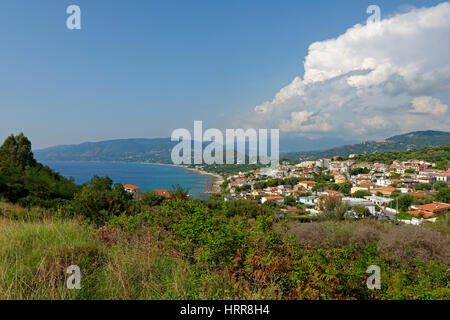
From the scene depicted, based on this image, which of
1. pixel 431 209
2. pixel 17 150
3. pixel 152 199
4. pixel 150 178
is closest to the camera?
pixel 152 199

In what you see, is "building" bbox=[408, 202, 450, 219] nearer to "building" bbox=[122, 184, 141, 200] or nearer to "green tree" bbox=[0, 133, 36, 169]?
"building" bbox=[122, 184, 141, 200]

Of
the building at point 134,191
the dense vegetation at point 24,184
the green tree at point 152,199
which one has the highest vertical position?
the dense vegetation at point 24,184

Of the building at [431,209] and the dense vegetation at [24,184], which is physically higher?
the dense vegetation at [24,184]

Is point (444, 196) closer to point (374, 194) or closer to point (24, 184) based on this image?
point (374, 194)

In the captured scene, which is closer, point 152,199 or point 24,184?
point 24,184

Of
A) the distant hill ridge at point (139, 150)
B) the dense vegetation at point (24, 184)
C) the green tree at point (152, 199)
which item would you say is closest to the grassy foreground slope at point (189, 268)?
the dense vegetation at point (24, 184)

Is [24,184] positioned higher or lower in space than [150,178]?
higher

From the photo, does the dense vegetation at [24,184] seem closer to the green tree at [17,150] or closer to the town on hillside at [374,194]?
the green tree at [17,150]

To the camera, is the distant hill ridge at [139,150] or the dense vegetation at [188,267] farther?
the distant hill ridge at [139,150]

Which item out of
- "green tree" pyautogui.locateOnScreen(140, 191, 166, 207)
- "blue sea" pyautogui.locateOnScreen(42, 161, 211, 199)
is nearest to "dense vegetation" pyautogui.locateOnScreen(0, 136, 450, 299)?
"green tree" pyautogui.locateOnScreen(140, 191, 166, 207)

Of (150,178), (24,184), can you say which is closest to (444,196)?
(24,184)

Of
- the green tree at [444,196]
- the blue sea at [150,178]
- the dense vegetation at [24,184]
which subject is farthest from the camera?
the blue sea at [150,178]
